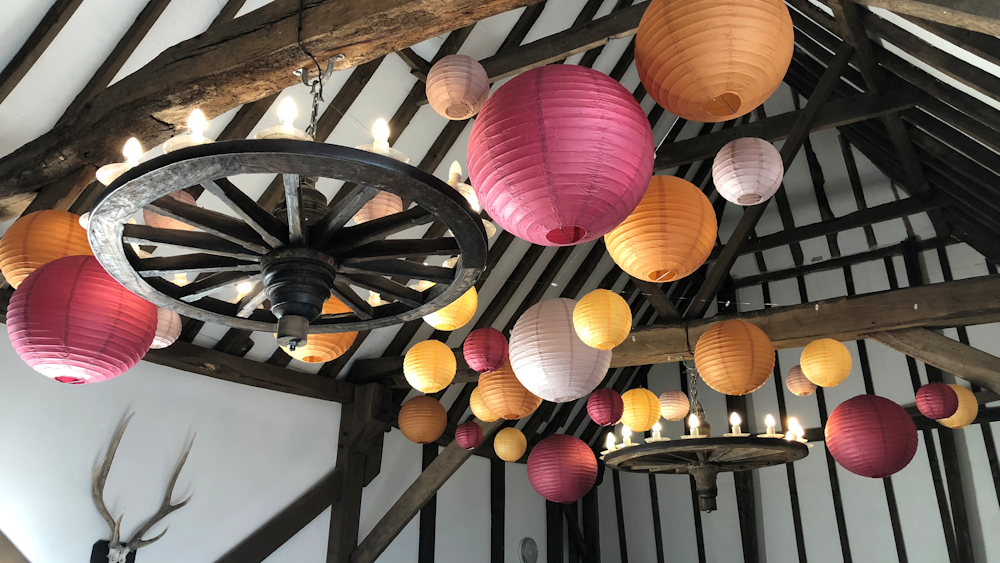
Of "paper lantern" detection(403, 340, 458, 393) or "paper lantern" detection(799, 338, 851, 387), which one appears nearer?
"paper lantern" detection(403, 340, 458, 393)

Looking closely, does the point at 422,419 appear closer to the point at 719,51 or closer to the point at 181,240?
the point at 181,240

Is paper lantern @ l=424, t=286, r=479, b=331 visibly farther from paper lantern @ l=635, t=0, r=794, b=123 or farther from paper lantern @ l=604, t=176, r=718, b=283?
paper lantern @ l=635, t=0, r=794, b=123

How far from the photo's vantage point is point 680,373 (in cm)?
930

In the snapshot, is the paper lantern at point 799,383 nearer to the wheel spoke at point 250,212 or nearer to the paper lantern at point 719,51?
the paper lantern at point 719,51

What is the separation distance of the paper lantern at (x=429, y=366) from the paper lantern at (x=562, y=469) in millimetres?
1017

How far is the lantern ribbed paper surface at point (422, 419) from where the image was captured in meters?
5.29

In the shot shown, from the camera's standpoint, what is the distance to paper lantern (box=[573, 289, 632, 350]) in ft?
9.78

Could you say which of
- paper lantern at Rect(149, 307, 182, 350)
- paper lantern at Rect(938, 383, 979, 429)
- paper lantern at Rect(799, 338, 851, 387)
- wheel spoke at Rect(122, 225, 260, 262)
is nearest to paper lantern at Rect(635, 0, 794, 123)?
wheel spoke at Rect(122, 225, 260, 262)

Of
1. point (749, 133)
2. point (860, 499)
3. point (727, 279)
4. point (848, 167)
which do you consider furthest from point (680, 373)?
point (749, 133)

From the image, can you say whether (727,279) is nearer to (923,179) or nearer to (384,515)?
(923,179)

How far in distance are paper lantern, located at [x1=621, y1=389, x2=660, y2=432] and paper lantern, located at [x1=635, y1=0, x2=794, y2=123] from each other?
3492 millimetres

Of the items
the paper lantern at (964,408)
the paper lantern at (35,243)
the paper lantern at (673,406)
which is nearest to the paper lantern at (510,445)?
the paper lantern at (673,406)

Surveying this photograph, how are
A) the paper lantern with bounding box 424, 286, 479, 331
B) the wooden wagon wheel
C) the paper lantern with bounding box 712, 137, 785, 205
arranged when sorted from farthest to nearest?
the paper lantern with bounding box 424, 286, 479, 331, the paper lantern with bounding box 712, 137, 785, 205, the wooden wagon wheel

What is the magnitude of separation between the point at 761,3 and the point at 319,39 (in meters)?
1.49
